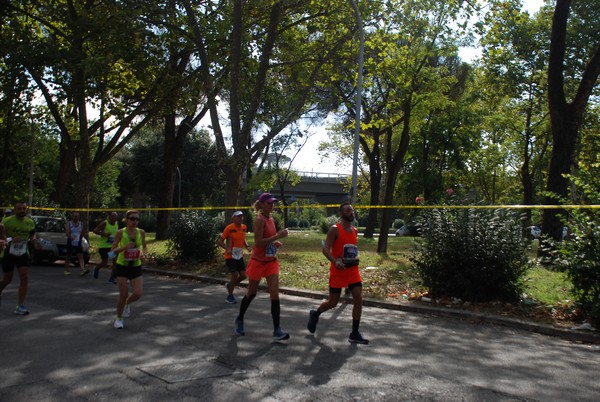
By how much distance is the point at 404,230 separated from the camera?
56.2 m

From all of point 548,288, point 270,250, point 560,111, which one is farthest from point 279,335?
point 560,111

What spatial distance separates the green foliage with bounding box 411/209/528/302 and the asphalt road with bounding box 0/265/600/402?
3.86ft

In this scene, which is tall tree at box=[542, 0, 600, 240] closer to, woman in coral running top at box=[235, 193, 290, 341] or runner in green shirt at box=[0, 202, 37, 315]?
woman in coral running top at box=[235, 193, 290, 341]

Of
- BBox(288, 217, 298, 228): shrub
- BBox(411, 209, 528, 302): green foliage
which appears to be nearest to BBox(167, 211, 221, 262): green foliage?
BBox(411, 209, 528, 302): green foliage

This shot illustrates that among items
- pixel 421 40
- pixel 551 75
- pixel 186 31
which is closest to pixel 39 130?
pixel 186 31

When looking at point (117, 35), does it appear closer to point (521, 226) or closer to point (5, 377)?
point (521, 226)

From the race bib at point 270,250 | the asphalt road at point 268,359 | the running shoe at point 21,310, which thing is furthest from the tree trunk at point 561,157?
the running shoe at point 21,310

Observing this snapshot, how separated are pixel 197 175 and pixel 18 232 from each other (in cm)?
4854

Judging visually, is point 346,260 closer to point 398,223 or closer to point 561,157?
point 561,157

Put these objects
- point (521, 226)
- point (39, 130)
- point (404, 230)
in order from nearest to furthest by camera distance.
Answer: point (521, 226)
point (39, 130)
point (404, 230)

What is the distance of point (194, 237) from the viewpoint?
1778 cm

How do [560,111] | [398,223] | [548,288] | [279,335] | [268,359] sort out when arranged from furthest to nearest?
[398,223], [560,111], [548,288], [279,335], [268,359]

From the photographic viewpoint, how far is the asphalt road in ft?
16.9

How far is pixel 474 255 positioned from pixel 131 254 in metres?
6.08
